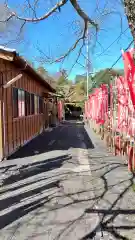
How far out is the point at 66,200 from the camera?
432 cm

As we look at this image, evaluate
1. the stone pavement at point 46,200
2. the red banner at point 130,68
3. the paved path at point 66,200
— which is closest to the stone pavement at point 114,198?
the paved path at point 66,200

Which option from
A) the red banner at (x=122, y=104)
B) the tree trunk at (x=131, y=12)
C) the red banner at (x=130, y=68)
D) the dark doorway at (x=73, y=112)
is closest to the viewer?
the tree trunk at (x=131, y=12)

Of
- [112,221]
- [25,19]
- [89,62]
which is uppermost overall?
[25,19]

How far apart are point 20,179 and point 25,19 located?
3147 mm

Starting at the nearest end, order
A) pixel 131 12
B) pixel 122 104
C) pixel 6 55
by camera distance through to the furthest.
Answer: pixel 131 12 → pixel 6 55 → pixel 122 104

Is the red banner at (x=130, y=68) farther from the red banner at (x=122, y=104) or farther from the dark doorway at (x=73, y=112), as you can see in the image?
the dark doorway at (x=73, y=112)

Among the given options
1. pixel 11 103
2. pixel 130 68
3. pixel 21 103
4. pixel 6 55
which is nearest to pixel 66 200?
pixel 130 68

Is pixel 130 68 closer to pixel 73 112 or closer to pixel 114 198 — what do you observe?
pixel 114 198

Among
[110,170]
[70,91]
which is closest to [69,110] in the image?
[70,91]

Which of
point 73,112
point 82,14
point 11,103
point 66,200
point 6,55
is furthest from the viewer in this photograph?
point 73,112

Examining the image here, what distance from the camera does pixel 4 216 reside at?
12.3 ft

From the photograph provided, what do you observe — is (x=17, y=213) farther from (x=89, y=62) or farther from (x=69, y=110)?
(x=69, y=110)

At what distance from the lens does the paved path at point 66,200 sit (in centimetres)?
329

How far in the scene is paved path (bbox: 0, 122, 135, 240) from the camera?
129 inches
